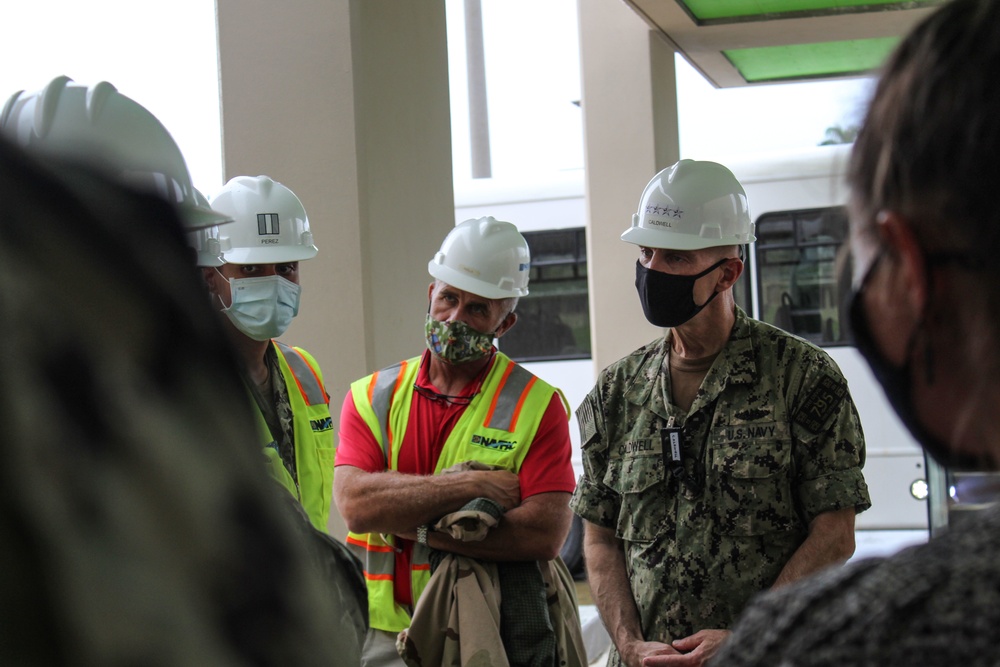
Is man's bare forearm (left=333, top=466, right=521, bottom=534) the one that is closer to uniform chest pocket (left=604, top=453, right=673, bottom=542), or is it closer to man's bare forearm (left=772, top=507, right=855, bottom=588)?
uniform chest pocket (left=604, top=453, right=673, bottom=542)

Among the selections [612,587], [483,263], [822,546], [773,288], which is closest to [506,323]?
[483,263]

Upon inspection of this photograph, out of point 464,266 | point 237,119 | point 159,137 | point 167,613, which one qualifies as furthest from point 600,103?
point 167,613

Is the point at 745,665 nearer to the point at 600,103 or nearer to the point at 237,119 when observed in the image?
the point at 237,119

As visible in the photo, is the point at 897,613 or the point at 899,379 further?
the point at 899,379

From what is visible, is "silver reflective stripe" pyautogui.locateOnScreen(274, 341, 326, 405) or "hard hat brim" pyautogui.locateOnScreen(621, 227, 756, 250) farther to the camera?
"silver reflective stripe" pyautogui.locateOnScreen(274, 341, 326, 405)

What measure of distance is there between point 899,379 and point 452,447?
2.65m

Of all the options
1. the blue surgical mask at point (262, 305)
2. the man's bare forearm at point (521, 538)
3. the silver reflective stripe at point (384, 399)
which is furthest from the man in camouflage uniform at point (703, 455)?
the blue surgical mask at point (262, 305)

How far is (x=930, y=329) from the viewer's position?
112 centimetres

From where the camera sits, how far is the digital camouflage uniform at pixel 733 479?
10.9 ft

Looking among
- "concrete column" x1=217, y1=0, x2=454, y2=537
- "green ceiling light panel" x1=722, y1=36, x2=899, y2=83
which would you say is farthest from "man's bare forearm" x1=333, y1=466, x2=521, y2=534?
"green ceiling light panel" x1=722, y1=36, x2=899, y2=83

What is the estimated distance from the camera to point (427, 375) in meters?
3.96

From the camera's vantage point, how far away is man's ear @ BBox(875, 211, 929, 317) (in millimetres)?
1091

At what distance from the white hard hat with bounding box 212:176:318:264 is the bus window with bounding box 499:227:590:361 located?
315 inches

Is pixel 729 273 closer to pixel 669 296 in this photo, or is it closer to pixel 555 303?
pixel 669 296
